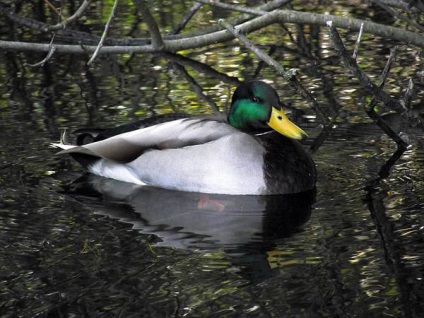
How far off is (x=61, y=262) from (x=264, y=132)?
8.26 feet

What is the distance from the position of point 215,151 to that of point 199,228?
3.41ft

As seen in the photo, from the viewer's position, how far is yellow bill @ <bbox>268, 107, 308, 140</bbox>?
8383 millimetres

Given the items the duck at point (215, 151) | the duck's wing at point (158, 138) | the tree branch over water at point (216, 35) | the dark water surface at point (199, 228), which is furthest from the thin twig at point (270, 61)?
the dark water surface at point (199, 228)

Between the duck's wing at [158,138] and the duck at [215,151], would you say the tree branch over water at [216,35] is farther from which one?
the duck's wing at [158,138]

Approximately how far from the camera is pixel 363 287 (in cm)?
616

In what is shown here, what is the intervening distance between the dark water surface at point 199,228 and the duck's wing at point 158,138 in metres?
0.24

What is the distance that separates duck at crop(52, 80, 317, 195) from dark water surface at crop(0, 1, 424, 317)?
0.12 m

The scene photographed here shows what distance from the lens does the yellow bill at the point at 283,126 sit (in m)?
8.38

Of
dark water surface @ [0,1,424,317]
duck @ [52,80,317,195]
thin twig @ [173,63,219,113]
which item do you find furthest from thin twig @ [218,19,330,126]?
thin twig @ [173,63,219,113]

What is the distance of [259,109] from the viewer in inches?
338

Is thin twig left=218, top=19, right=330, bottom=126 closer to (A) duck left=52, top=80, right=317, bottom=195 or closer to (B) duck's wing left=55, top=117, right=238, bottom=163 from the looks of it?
(A) duck left=52, top=80, right=317, bottom=195

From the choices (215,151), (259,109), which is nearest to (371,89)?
(259,109)

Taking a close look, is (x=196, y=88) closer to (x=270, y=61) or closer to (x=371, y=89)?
(x=270, y=61)

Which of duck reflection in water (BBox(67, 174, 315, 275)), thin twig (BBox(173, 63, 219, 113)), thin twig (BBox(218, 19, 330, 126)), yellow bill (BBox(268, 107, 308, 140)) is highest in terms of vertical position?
thin twig (BBox(218, 19, 330, 126))
